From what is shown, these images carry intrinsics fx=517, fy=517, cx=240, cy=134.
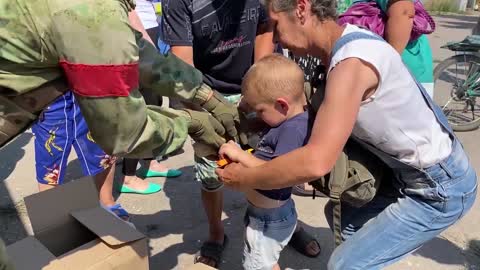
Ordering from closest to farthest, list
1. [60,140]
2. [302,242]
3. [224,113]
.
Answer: [224,113]
[60,140]
[302,242]

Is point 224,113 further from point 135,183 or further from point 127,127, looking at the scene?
point 135,183

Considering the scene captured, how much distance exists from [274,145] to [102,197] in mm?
1557

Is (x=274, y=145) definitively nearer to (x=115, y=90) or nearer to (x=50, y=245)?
(x=115, y=90)

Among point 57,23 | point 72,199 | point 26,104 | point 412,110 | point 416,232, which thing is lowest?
point 72,199

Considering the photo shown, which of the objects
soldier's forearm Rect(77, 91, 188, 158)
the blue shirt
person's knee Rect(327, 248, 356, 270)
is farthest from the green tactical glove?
person's knee Rect(327, 248, 356, 270)

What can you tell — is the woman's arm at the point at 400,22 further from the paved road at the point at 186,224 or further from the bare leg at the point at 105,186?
the bare leg at the point at 105,186

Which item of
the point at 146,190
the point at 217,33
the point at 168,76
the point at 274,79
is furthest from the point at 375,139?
the point at 146,190

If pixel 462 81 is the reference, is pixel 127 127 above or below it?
above

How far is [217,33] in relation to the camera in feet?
7.90

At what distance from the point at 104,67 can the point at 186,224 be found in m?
2.06

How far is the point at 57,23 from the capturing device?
3.80 ft

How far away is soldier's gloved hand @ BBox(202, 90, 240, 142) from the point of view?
2.01 m

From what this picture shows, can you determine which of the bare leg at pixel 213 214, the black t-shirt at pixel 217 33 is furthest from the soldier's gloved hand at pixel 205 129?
the bare leg at pixel 213 214

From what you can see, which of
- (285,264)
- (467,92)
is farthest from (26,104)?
(467,92)
